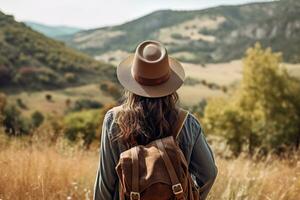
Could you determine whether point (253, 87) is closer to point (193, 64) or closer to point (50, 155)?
point (50, 155)

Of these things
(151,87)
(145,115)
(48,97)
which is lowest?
(48,97)

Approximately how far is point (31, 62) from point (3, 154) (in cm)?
9012

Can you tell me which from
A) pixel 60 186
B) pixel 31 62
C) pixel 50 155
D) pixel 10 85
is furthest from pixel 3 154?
pixel 31 62

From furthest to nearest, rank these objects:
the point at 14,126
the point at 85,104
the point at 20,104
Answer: the point at 85,104
the point at 20,104
the point at 14,126

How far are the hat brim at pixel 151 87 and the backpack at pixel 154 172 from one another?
0.25 meters

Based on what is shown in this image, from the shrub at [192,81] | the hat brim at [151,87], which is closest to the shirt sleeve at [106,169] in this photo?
the hat brim at [151,87]

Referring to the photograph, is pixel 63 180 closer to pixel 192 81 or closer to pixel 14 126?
pixel 14 126

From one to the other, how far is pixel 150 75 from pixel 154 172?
1.54ft

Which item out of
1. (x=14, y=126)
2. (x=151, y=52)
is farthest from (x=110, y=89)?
(x=151, y=52)

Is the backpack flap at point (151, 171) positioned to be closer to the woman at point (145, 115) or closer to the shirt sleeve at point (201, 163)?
the woman at point (145, 115)

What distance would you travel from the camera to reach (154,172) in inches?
91.5

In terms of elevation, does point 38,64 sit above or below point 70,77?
above

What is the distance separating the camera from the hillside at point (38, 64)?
86.6 m

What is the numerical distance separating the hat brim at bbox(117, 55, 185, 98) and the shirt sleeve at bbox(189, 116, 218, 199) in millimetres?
227
